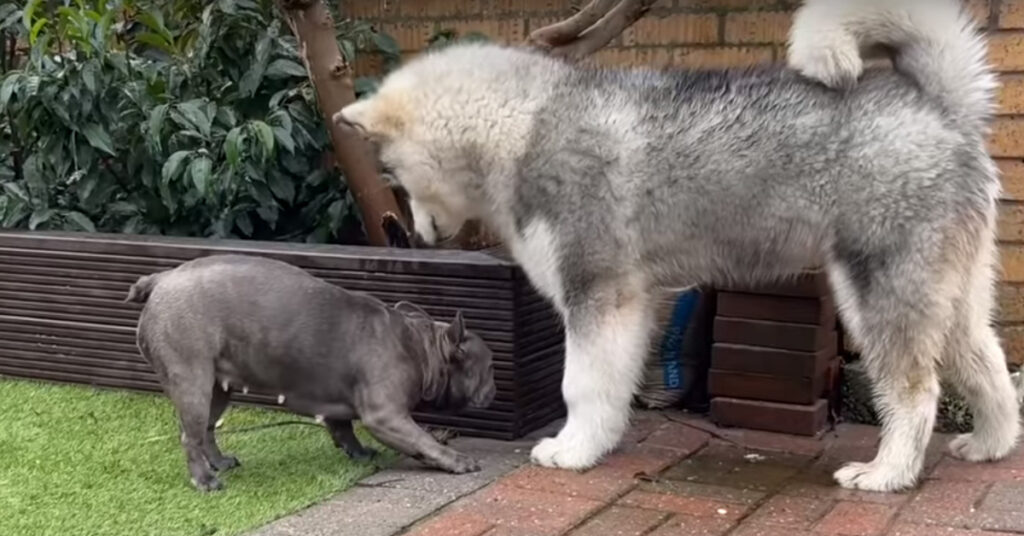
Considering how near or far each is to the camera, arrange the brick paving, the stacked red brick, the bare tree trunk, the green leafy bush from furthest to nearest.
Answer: the green leafy bush, the bare tree trunk, the stacked red brick, the brick paving

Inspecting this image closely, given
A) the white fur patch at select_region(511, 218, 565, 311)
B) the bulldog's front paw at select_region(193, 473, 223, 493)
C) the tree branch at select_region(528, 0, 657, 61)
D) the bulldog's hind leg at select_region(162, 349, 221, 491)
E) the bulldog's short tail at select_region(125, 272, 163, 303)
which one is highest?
the tree branch at select_region(528, 0, 657, 61)

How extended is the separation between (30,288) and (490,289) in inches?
83.3

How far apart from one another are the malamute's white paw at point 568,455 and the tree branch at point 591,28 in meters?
1.45

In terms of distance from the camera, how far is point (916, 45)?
3746mm

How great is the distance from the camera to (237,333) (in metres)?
3.85

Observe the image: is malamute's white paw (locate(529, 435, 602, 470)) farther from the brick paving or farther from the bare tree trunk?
the bare tree trunk

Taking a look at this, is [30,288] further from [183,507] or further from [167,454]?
[183,507]

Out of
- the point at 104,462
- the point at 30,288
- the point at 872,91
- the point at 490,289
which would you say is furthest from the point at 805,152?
the point at 30,288

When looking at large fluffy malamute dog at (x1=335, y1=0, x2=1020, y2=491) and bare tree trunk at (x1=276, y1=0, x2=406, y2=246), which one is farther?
bare tree trunk at (x1=276, y1=0, x2=406, y2=246)

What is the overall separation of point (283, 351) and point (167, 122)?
194cm

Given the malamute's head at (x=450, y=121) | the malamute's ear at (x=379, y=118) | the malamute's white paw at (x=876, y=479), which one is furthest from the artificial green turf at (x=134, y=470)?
the malamute's white paw at (x=876, y=479)

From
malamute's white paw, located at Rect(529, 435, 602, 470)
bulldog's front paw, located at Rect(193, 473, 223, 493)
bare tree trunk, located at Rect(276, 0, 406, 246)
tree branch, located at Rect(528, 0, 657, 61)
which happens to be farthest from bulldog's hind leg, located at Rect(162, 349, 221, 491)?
tree branch, located at Rect(528, 0, 657, 61)

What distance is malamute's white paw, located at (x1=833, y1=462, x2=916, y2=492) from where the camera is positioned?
3.85 m

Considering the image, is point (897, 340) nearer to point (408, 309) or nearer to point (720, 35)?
point (408, 309)
